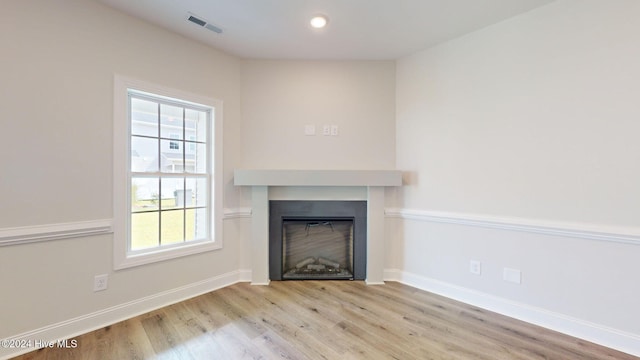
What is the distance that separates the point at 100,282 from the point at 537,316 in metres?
3.56

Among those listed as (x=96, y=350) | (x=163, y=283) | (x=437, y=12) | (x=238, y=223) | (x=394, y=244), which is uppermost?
(x=437, y=12)

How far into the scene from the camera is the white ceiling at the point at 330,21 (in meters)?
2.12

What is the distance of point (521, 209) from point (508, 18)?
167 cm

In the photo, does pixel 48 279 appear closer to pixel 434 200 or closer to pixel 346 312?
pixel 346 312

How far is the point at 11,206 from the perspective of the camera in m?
Answer: 1.76

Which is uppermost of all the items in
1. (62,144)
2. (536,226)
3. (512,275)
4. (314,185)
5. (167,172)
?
(62,144)

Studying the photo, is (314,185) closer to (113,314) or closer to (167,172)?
(167,172)

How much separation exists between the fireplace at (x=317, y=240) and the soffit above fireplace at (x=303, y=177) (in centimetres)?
31

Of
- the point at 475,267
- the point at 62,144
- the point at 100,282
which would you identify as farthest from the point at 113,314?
the point at 475,267

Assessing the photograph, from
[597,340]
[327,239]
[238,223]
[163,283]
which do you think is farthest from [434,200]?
[163,283]

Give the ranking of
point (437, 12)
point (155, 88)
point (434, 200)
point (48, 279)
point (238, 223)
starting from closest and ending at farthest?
point (48, 279)
point (437, 12)
point (155, 88)
point (434, 200)
point (238, 223)

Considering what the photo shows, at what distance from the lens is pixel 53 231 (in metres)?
1.90

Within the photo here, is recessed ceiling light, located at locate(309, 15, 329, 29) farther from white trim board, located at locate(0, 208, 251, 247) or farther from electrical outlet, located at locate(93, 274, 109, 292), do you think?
electrical outlet, located at locate(93, 274, 109, 292)

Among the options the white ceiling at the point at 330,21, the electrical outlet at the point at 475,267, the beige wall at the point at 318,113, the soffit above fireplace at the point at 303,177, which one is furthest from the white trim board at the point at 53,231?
the electrical outlet at the point at 475,267
